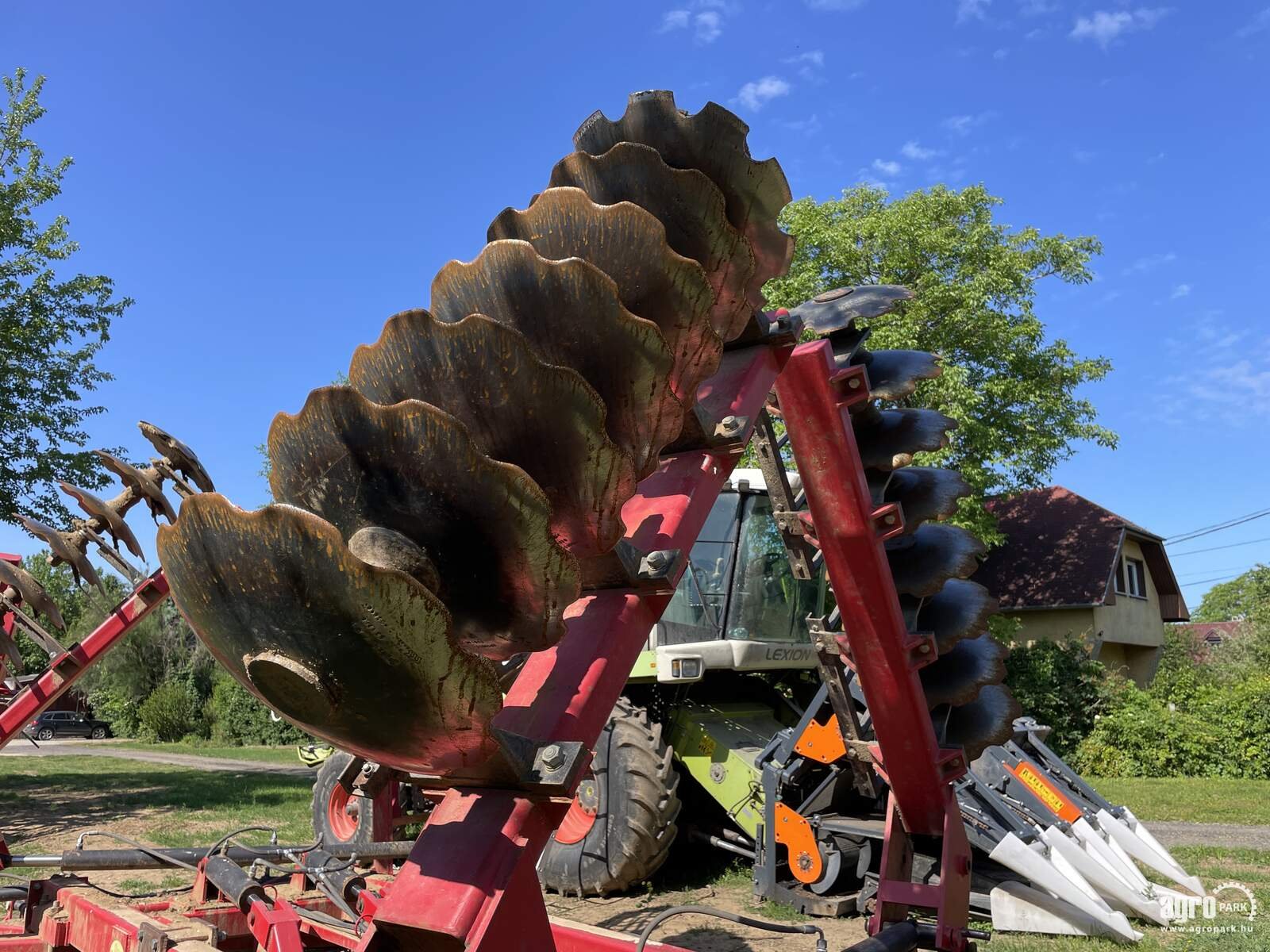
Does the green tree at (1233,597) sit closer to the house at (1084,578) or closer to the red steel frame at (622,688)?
the house at (1084,578)

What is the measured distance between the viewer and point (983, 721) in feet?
10.7

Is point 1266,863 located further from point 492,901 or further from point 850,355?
point 492,901

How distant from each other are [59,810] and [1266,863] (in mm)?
14451

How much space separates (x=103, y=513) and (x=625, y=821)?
425 centimetres

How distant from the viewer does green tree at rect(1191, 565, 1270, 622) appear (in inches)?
2368

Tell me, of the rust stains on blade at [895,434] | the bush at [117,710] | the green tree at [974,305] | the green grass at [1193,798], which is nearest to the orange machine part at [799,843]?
the rust stains on blade at [895,434]

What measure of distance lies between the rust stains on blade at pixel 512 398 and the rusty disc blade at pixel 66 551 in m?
6.08

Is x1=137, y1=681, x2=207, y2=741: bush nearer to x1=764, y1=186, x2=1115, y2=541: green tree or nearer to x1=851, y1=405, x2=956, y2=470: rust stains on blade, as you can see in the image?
x1=764, y1=186, x2=1115, y2=541: green tree

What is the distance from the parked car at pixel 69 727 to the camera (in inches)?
1633

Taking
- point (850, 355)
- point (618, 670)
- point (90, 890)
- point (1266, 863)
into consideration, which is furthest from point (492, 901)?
point (1266, 863)

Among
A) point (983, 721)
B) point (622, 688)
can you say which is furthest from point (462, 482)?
point (983, 721)

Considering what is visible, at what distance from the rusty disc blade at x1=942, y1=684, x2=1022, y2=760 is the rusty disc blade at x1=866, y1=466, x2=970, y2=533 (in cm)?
66

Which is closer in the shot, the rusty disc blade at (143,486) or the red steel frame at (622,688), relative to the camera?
the red steel frame at (622,688)

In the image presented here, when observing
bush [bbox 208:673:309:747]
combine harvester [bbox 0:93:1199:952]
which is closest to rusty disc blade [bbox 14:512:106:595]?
combine harvester [bbox 0:93:1199:952]
